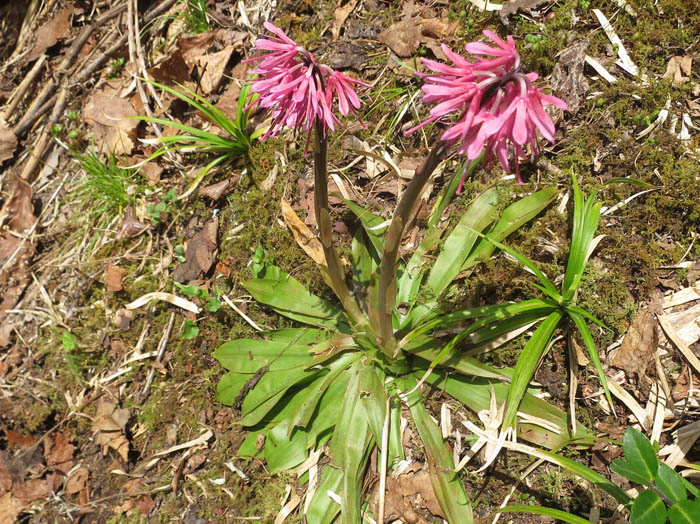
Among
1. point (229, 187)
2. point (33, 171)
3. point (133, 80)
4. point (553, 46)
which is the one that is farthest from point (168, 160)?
point (553, 46)

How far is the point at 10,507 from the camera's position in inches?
155

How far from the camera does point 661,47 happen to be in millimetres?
3098

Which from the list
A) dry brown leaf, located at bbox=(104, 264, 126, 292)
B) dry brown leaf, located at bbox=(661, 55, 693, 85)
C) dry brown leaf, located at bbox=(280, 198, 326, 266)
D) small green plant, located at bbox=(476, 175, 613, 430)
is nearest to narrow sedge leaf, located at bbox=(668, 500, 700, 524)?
small green plant, located at bbox=(476, 175, 613, 430)

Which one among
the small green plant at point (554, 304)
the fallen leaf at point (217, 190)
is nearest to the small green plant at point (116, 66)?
the fallen leaf at point (217, 190)

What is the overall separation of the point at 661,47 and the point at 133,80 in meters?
4.27

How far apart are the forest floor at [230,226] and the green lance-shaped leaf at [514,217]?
0.31 ft

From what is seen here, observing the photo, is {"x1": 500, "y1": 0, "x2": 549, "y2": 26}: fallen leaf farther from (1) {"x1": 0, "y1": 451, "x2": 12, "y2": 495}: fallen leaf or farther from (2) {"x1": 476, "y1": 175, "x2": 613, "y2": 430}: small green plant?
(1) {"x1": 0, "y1": 451, "x2": 12, "y2": 495}: fallen leaf

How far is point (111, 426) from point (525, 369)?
302cm

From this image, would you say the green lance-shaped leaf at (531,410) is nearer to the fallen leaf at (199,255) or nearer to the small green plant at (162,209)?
the fallen leaf at (199,255)

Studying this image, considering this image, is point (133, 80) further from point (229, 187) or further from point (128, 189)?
point (229, 187)

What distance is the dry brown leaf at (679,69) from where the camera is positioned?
3.01 meters

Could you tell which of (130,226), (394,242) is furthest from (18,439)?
(394,242)

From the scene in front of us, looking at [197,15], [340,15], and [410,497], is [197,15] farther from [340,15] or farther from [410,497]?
[410,497]

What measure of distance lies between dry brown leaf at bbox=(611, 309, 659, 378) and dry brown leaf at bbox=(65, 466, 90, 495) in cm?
369
